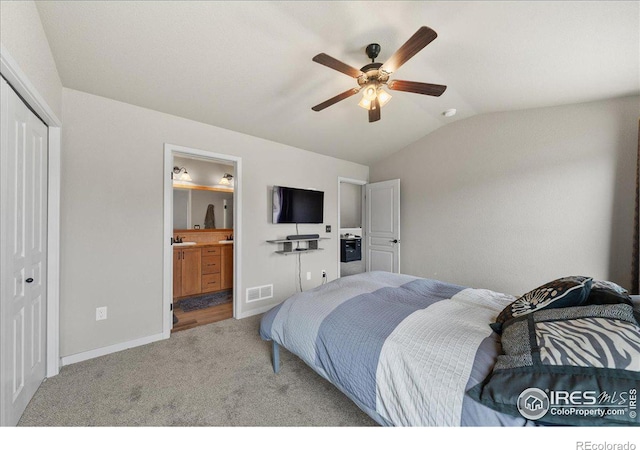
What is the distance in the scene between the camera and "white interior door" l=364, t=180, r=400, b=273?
160 inches

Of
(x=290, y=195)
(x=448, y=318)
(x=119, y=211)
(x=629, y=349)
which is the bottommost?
(x=448, y=318)

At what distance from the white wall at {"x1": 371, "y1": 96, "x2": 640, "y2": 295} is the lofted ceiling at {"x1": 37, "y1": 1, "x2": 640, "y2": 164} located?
0.35 metres

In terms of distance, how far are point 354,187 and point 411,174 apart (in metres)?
2.97

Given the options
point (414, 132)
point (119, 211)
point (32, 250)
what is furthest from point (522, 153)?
point (32, 250)

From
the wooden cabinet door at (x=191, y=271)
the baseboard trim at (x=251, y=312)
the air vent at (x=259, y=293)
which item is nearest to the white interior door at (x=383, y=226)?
the air vent at (x=259, y=293)

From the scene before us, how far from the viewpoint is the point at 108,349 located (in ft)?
7.25

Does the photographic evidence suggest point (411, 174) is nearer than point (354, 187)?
Yes

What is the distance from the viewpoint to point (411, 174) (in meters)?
4.02

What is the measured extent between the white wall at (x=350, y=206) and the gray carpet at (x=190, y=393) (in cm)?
500

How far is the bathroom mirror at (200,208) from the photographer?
427 centimetres

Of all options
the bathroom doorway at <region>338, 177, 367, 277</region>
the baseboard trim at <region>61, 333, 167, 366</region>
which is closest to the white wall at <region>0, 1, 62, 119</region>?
the baseboard trim at <region>61, 333, 167, 366</region>

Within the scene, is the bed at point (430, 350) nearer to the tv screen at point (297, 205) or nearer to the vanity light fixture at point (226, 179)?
the tv screen at point (297, 205)

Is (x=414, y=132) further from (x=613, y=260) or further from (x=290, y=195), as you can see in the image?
(x=613, y=260)

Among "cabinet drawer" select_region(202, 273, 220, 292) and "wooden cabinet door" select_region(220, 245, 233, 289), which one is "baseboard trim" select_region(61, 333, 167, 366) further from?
"wooden cabinet door" select_region(220, 245, 233, 289)
